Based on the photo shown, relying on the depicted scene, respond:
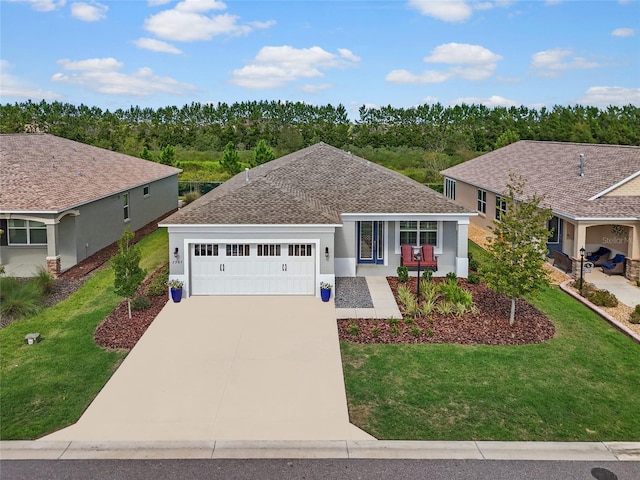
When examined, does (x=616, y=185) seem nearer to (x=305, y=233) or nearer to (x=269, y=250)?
(x=305, y=233)

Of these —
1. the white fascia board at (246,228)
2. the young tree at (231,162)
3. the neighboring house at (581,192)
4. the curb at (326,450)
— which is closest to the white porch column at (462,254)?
the neighboring house at (581,192)

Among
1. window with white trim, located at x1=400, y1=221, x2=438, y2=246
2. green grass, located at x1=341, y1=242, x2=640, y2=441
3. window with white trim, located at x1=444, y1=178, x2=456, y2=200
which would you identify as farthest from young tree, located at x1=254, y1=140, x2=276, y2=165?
green grass, located at x1=341, y1=242, x2=640, y2=441

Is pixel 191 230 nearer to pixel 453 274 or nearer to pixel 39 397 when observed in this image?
pixel 39 397

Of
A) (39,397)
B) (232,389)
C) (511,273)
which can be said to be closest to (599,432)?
(511,273)

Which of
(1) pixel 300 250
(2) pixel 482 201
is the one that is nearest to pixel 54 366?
(1) pixel 300 250

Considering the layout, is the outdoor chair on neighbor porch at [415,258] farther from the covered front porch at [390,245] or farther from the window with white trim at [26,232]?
the window with white trim at [26,232]

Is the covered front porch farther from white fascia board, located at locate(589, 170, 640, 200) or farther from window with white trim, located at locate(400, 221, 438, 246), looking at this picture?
white fascia board, located at locate(589, 170, 640, 200)

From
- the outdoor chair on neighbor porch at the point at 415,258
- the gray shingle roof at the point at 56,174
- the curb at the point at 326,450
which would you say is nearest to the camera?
the curb at the point at 326,450

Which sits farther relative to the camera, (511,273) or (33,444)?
(511,273)
